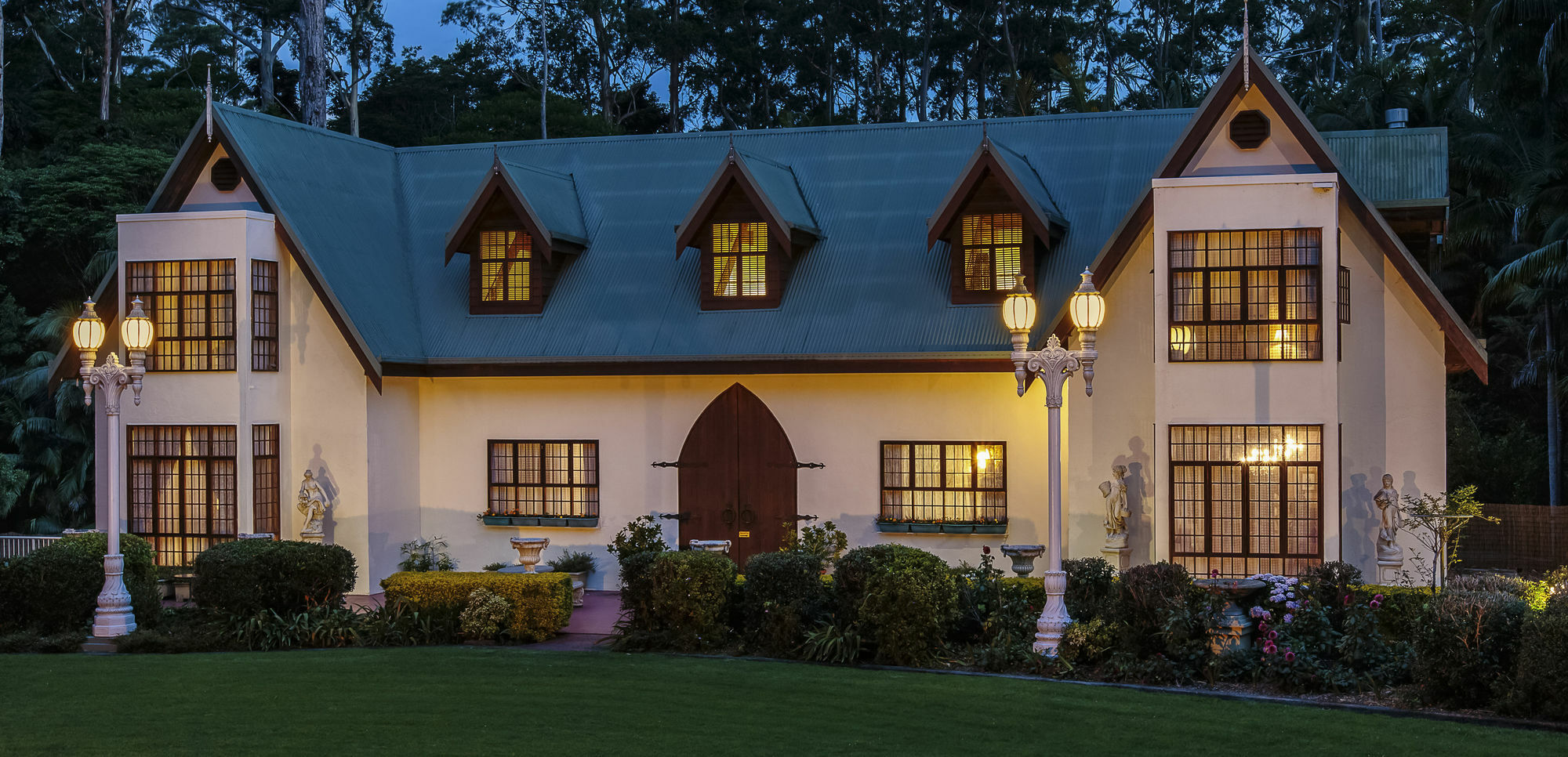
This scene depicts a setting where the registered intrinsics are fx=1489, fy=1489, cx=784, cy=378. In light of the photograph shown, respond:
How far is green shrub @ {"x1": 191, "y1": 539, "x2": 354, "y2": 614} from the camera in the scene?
1770cm

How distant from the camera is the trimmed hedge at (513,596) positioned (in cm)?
Answer: 1778

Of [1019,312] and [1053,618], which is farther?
[1019,312]

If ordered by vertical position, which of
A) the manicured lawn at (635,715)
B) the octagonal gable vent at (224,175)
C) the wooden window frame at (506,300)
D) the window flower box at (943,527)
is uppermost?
the octagonal gable vent at (224,175)

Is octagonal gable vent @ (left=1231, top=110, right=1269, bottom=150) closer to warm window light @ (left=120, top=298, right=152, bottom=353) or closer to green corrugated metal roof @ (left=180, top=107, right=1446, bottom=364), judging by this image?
green corrugated metal roof @ (left=180, top=107, right=1446, bottom=364)

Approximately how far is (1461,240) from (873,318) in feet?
69.9

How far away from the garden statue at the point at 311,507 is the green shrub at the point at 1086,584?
11368mm

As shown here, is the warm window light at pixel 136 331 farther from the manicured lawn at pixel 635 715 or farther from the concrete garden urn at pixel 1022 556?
the concrete garden urn at pixel 1022 556

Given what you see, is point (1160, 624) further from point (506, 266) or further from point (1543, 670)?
point (506, 266)

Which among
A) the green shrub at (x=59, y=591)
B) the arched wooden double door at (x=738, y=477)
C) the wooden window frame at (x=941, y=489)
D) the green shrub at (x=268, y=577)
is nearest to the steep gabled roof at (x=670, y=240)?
the arched wooden double door at (x=738, y=477)

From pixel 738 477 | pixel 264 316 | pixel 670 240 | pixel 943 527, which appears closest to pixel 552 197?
pixel 670 240

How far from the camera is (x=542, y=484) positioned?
2333 centimetres

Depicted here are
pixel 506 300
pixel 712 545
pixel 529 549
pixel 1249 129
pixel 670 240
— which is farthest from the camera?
pixel 670 240

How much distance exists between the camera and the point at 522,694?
14.2m

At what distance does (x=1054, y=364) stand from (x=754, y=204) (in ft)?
24.5
